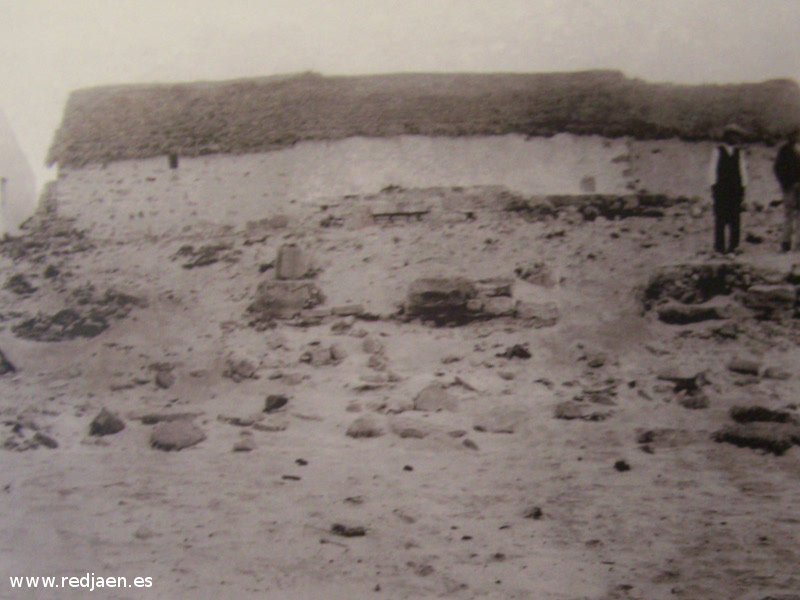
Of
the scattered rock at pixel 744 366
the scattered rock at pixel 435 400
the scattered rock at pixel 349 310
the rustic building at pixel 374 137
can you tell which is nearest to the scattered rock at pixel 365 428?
the scattered rock at pixel 435 400

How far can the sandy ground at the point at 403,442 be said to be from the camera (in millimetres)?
2611

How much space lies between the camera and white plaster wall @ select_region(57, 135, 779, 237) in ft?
13.6

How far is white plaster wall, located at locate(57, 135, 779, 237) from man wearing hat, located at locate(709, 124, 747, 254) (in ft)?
0.78

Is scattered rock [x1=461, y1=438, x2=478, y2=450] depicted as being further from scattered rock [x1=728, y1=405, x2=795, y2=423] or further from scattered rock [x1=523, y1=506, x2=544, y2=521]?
scattered rock [x1=728, y1=405, x2=795, y2=423]

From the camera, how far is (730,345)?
3.47 m

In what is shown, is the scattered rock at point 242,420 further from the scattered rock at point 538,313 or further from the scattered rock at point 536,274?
the scattered rock at point 536,274

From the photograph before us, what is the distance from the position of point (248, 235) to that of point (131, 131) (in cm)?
173

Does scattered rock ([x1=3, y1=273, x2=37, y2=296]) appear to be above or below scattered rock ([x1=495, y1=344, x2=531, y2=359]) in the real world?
above

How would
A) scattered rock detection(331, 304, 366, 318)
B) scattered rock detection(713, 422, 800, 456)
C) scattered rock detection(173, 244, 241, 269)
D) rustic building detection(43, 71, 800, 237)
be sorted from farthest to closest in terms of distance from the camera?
scattered rock detection(173, 244, 241, 269)
rustic building detection(43, 71, 800, 237)
scattered rock detection(331, 304, 366, 318)
scattered rock detection(713, 422, 800, 456)

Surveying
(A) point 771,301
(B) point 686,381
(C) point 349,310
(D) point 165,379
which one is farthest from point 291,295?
(A) point 771,301

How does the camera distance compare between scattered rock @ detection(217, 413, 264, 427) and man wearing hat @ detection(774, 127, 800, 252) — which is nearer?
scattered rock @ detection(217, 413, 264, 427)

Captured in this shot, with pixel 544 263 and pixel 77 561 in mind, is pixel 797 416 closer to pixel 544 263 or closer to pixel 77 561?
pixel 544 263

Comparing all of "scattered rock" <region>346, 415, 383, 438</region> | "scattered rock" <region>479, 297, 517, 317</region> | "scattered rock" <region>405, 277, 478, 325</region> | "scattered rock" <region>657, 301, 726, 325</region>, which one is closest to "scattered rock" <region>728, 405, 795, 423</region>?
"scattered rock" <region>657, 301, 726, 325</region>

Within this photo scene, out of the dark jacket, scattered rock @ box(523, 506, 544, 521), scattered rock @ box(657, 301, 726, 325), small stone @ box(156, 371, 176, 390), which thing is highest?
the dark jacket
